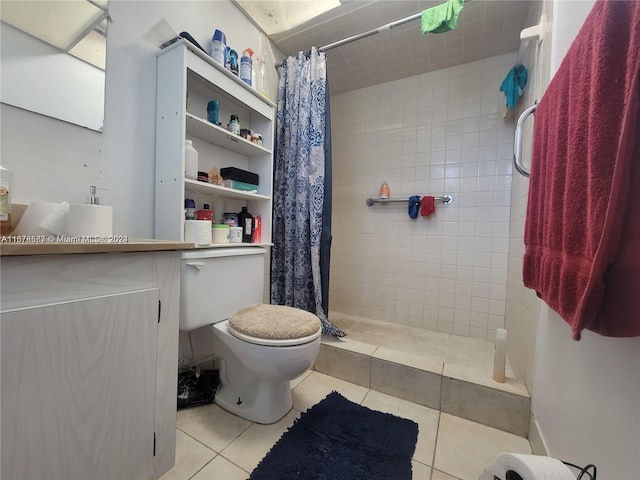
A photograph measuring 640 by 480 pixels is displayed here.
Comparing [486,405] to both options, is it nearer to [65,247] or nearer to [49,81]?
[65,247]

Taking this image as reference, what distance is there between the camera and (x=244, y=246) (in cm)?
132

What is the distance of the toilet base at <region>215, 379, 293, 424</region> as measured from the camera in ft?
3.55

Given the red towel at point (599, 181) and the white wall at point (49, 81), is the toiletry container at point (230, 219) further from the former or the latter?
the red towel at point (599, 181)

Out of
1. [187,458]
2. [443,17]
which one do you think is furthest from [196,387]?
[443,17]

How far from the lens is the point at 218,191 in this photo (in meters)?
1.29

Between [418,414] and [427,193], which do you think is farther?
[427,193]

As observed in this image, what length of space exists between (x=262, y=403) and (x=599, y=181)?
1241 millimetres

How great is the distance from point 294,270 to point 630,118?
1437 millimetres

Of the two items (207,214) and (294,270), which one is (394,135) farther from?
(207,214)

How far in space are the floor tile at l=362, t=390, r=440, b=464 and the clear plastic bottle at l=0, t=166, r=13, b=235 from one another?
1.45 metres

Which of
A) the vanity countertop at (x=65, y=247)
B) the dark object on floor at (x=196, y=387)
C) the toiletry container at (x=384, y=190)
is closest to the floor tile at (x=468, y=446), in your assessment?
the dark object on floor at (x=196, y=387)

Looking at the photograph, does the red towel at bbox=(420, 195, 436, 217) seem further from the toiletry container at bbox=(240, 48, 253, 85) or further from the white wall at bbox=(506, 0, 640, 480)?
the toiletry container at bbox=(240, 48, 253, 85)

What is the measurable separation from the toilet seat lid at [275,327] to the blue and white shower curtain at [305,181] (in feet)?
1.49

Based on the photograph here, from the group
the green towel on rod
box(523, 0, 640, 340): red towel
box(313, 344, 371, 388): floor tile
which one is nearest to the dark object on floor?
box(313, 344, 371, 388): floor tile
